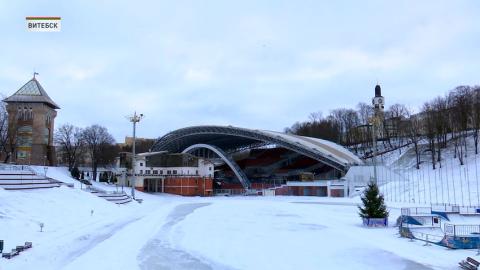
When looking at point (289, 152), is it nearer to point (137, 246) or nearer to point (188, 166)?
point (188, 166)

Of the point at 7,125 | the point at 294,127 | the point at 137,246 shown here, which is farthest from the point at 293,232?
the point at 294,127

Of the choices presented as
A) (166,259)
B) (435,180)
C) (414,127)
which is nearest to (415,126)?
(414,127)

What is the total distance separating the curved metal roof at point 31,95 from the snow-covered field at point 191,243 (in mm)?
47157

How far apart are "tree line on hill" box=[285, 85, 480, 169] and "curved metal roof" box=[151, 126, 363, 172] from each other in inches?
513

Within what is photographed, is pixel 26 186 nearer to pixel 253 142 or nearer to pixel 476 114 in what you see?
pixel 253 142

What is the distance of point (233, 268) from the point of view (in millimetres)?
13891

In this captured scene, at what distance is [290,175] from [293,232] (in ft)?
237

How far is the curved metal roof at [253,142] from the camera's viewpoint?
80000 mm

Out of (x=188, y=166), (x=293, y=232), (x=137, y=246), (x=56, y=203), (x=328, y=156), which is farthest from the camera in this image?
(x=188, y=166)

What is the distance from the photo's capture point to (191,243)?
63.2 feet

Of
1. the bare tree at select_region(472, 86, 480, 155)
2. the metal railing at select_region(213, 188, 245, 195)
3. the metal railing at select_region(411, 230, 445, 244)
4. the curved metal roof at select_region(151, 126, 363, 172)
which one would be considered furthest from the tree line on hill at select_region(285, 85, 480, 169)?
the metal railing at select_region(411, 230, 445, 244)

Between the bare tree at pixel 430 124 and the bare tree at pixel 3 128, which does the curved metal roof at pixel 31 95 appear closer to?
the bare tree at pixel 3 128

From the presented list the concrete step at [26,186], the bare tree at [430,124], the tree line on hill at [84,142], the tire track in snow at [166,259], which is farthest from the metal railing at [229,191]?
the tire track in snow at [166,259]

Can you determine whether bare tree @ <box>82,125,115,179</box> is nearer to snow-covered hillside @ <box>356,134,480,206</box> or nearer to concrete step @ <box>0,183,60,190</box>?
concrete step @ <box>0,183,60,190</box>
